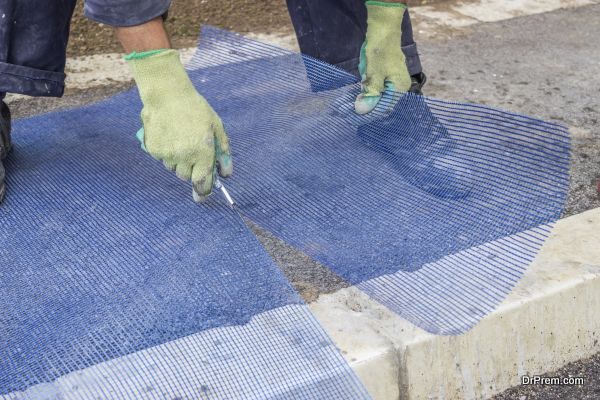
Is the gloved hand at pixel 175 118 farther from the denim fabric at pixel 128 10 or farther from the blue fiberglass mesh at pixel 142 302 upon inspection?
the blue fiberglass mesh at pixel 142 302

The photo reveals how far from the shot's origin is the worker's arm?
1986mm

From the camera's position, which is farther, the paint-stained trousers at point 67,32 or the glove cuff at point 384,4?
the glove cuff at point 384,4

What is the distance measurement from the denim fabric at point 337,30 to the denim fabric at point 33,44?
0.79 m

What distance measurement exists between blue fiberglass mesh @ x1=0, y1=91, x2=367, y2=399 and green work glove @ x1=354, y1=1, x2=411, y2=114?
0.61 metres

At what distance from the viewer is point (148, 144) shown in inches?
80.7

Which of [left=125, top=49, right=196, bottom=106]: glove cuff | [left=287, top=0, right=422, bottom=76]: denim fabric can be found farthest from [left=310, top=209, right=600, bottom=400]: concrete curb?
[left=287, top=0, right=422, bottom=76]: denim fabric

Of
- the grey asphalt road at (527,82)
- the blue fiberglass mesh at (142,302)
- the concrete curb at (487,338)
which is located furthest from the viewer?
the grey asphalt road at (527,82)

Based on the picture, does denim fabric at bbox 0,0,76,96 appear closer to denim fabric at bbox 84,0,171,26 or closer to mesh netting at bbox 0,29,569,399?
mesh netting at bbox 0,29,569,399

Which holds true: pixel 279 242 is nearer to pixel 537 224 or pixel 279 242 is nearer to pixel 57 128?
pixel 537 224

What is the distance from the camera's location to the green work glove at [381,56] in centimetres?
245

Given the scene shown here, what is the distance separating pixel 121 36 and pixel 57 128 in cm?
93

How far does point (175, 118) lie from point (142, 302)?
18.2 inches

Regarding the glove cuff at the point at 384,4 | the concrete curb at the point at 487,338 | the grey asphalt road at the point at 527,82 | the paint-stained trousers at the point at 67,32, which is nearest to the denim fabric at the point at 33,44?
the paint-stained trousers at the point at 67,32

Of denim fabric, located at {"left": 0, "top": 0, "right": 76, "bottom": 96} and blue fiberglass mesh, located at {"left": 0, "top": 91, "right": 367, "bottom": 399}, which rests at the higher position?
denim fabric, located at {"left": 0, "top": 0, "right": 76, "bottom": 96}
